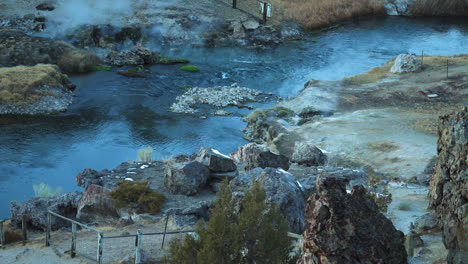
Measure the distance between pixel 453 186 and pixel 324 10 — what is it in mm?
47078

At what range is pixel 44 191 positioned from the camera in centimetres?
2592

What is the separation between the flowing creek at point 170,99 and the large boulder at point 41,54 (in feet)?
4.43

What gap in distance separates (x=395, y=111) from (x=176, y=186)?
52.7ft

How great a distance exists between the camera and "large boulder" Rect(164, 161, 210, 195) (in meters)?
23.8

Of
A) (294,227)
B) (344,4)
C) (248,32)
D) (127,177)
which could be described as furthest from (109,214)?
(344,4)

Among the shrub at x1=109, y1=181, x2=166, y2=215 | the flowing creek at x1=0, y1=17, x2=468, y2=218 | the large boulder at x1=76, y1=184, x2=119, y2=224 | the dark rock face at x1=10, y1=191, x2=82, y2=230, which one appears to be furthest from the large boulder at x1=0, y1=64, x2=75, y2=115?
the large boulder at x1=76, y1=184, x2=119, y2=224

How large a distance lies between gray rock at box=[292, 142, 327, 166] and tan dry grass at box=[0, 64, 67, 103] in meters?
17.7

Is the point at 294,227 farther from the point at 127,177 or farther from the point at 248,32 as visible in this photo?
the point at 248,32

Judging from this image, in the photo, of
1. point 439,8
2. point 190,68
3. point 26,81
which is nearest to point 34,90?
point 26,81

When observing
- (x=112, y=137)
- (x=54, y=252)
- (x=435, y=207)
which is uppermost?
(x=435, y=207)

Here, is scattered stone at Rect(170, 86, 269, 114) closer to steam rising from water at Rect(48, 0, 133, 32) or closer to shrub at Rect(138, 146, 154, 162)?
shrub at Rect(138, 146, 154, 162)

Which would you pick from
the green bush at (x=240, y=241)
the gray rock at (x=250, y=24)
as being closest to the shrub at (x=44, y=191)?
the green bush at (x=240, y=241)

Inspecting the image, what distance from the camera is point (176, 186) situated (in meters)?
24.0

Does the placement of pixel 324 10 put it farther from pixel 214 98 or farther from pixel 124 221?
pixel 124 221
